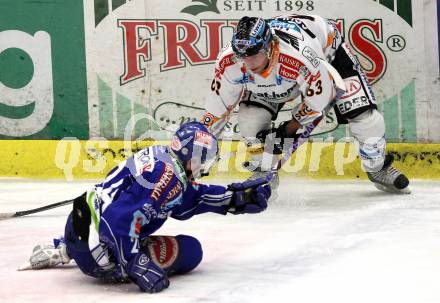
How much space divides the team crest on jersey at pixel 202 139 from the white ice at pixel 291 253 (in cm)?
53

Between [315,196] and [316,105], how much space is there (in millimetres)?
882

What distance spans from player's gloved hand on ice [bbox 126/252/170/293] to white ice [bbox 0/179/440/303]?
4cm

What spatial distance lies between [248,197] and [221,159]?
2.70m

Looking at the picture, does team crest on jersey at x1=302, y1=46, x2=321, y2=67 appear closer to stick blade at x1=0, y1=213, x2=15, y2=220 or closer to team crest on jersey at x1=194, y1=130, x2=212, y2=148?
team crest on jersey at x1=194, y1=130, x2=212, y2=148

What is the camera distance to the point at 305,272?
3.88 metres

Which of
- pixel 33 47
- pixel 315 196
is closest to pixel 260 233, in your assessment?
pixel 315 196

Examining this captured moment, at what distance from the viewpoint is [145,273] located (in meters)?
3.50

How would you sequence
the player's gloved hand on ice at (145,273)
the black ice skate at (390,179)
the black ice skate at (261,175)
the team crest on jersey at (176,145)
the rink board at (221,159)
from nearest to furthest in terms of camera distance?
the player's gloved hand on ice at (145,273) → the team crest on jersey at (176,145) → the black ice skate at (261,175) → the black ice skate at (390,179) → the rink board at (221,159)

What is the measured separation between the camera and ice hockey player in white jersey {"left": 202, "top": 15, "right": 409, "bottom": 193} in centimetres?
512

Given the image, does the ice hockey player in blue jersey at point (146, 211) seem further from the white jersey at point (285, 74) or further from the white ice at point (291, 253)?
the white jersey at point (285, 74)

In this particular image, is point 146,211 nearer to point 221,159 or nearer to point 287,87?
→ point 287,87

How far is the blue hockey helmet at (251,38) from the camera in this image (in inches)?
195

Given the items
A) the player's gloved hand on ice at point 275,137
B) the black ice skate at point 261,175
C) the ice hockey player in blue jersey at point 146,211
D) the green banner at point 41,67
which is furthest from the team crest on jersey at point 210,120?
the ice hockey player in blue jersey at point 146,211

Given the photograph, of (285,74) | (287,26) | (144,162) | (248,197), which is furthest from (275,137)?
(144,162)
